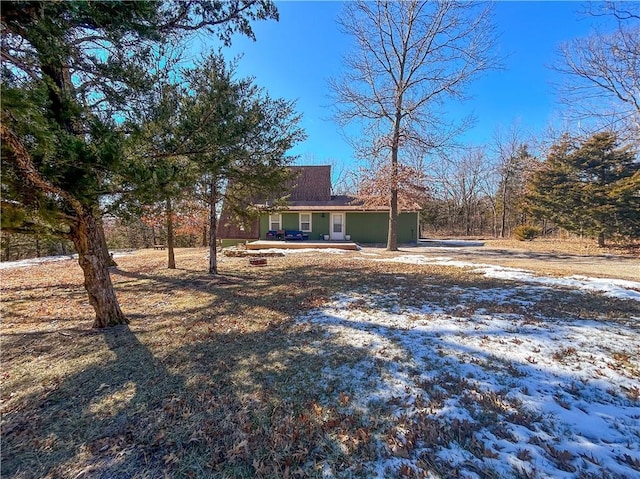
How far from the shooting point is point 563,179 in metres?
16.8

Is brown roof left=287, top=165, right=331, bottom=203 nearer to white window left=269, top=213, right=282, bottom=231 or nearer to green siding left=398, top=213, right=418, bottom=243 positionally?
white window left=269, top=213, right=282, bottom=231

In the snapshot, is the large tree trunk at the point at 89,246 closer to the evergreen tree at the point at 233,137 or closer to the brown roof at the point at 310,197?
the evergreen tree at the point at 233,137

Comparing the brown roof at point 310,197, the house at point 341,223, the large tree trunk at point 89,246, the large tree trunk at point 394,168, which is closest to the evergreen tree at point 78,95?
the large tree trunk at point 89,246

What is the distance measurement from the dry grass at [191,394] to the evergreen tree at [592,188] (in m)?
12.9

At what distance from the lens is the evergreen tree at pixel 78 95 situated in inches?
110

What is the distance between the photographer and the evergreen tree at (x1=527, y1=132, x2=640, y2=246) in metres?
13.3

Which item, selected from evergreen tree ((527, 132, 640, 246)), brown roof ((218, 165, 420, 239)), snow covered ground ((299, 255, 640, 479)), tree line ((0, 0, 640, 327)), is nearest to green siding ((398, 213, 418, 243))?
brown roof ((218, 165, 420, 239))

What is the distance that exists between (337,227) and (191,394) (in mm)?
16246

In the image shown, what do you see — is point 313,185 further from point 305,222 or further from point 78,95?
point 78,95

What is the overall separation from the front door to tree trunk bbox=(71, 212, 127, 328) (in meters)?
14.5

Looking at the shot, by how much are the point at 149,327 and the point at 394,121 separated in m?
13.2

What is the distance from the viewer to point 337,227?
1867 centimetres

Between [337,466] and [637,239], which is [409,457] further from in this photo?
[637,239]

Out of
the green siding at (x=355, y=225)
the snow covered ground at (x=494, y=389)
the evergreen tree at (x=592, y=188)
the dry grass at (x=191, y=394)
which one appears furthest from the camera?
the green siding at (x=355, y=225)
